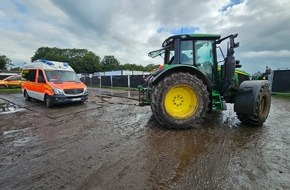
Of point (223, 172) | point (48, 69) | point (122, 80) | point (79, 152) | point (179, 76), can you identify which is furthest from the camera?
point (122, 80)

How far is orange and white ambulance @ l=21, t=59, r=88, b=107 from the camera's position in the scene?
815cm

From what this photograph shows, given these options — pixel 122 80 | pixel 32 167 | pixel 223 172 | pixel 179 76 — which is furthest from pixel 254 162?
pixel 122 80

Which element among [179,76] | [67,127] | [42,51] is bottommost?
[67,127]

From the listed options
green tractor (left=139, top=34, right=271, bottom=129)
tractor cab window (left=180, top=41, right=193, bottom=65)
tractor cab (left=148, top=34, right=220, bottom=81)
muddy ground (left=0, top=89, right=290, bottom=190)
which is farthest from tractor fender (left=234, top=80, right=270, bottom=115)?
tractor cab window (left=180, top=41, right=193, bottom=65)

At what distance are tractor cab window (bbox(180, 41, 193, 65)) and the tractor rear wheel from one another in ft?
6.38

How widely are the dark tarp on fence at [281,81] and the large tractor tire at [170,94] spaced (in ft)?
38.2

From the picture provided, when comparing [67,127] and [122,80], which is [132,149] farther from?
[122,80]

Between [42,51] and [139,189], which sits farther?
[42,51]

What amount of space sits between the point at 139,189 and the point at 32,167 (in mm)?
1803

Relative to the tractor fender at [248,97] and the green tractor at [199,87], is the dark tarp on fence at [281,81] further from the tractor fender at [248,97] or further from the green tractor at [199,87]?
the tractor fender at [248,97]

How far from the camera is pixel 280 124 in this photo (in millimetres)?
5133

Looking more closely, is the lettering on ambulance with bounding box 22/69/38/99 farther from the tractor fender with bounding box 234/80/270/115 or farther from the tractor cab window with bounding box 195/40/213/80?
the tractor fender with bounding box 234/80/270/115

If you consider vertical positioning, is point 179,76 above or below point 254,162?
above

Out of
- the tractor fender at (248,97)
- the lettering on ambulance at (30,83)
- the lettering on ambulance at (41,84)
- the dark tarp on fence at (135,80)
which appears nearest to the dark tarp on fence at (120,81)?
the dark tarp on fence at (135,80)
